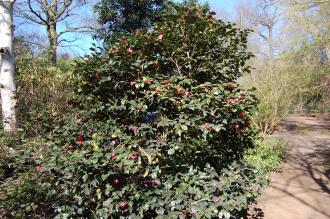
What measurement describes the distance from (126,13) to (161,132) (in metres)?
5.88

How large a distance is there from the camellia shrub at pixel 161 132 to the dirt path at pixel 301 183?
6.93 feet

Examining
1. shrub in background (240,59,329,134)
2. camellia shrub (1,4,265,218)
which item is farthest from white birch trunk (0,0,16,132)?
shrub in background (240,59,329,134)

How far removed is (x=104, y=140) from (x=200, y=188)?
920mm

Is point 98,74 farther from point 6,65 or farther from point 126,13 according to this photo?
point 126,13

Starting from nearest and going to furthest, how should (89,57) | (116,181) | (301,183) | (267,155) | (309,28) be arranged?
(116,181)
(89,57)
(301,183)
(267,155)
(309,28)

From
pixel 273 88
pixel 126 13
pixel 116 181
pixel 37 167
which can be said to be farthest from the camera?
pixel 273 88

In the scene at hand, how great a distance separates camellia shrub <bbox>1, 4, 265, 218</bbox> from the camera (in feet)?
8.70

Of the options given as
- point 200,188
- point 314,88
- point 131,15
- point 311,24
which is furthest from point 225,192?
point 314,88

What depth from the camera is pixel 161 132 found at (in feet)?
9.72

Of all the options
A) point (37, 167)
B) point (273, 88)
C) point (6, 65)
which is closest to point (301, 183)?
point (273, 88)

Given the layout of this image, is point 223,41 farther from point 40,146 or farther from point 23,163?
point 23,163

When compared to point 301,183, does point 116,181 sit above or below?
above

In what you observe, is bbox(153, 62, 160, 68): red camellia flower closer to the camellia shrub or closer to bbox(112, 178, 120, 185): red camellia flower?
the camellia shrub

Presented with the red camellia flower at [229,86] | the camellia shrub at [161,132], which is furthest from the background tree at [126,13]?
the red camellia flower at [229,86]
